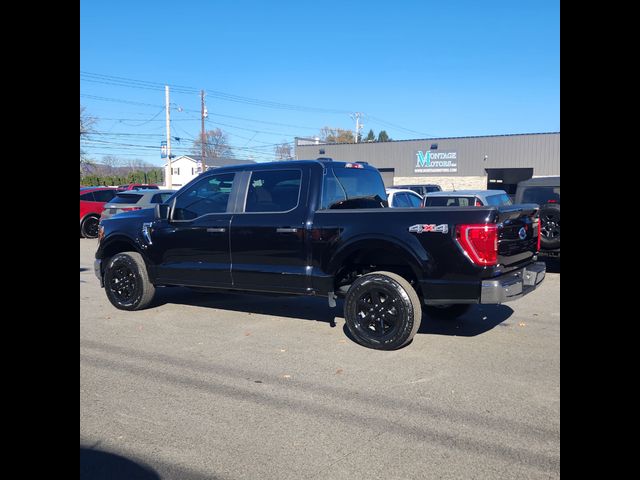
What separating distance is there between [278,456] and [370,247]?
2.90 meters

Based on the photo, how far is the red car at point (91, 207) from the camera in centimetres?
1903

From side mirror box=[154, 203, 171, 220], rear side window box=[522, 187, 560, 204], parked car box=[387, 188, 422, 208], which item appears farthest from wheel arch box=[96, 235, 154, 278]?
rear side window box=[522, 187, 560, 204]

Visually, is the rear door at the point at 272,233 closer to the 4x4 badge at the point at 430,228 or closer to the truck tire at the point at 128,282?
the 4x4 badge at the point at 430,228

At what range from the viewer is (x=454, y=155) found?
44.1 m

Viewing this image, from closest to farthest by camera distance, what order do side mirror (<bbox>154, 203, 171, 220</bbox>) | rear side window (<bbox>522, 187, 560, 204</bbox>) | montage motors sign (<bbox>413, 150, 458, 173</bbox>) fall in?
side mirror (<bbox>154, 203, 171, 220</bbox>) → rear side window (<bbox>522, 187, 560, 204</bbox>) → montage motors sign (<bbox>413, 150, 458, 173</bbox>)

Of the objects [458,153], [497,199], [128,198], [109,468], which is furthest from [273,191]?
[458,153]

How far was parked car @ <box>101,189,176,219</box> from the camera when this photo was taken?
1656 cm

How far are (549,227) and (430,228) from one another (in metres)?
6.13

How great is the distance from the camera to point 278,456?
3549 mm

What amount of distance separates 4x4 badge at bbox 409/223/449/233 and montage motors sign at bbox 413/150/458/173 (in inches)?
1568

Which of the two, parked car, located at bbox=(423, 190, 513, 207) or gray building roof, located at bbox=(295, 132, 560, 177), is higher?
gray building roof, located at bbox=(295, 132, 560, 177)

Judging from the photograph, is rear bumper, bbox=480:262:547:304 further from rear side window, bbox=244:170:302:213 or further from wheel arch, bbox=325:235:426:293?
rear side window, bbox=244:170:302:213

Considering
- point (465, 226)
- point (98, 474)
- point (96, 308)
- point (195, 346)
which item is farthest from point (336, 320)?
point (98, 474)

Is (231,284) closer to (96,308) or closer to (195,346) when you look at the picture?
(195,346)
